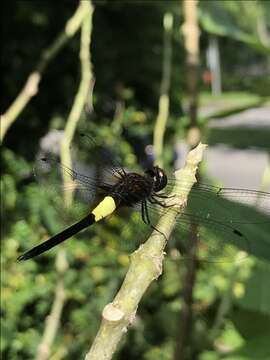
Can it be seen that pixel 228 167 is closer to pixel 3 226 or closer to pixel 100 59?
pixel 100 59

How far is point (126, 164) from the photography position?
2.43 meters

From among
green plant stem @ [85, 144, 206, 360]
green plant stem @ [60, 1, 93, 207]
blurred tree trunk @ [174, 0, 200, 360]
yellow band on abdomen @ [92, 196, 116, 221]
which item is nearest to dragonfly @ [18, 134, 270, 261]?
yellow band on abdomen @ [92, 196, 116, 221]

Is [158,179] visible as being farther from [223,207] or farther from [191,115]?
[191,115]

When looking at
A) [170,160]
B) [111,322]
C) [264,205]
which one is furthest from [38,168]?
[170,160]

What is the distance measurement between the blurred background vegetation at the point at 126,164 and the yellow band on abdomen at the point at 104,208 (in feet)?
0.38

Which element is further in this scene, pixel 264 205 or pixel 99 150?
pixel 99 150

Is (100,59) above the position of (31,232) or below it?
above

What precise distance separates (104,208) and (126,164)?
63.0 inches

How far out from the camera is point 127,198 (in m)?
0.80

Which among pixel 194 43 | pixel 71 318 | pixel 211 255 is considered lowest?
pixel 71 318

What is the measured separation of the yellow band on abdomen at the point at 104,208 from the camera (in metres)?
0.83

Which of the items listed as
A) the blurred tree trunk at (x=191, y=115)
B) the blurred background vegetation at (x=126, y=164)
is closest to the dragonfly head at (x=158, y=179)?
the blurred background vegetation at (x=126, y=164)

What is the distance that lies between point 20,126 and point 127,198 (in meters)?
2.47

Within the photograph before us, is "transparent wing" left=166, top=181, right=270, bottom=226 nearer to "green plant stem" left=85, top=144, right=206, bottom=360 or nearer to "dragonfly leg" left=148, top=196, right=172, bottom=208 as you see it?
"dragonfly leg" left=148, top=196, right=172, bottom=208
